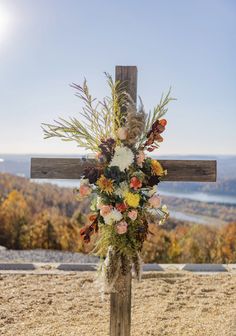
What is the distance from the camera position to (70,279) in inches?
269

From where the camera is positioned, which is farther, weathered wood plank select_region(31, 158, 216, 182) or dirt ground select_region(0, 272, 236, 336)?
dirt ground select_region(0, 272, 236, 336)

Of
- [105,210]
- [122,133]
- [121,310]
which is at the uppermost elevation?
[122,133]

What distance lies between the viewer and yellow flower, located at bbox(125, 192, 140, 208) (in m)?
3.88

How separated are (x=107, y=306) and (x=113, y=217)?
2.07 metres

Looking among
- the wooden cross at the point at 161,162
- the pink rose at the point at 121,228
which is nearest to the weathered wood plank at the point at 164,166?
the wooden cross at the point at 161,162

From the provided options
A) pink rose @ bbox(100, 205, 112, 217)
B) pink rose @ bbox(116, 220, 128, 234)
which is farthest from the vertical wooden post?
pink rose @ bbox(100, 205, 112, 217)

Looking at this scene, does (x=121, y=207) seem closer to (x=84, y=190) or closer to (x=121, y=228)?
(x=121, y=228)

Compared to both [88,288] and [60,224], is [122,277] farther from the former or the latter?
[60,224]

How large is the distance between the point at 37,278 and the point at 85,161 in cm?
299

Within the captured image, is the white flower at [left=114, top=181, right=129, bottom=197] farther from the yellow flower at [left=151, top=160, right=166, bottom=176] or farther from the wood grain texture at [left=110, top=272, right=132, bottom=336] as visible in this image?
the wood grain texture at [left=110, top=272, right=132, bottom=336]

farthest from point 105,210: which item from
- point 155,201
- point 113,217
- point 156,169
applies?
point 156,169

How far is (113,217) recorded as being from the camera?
389 centimetres

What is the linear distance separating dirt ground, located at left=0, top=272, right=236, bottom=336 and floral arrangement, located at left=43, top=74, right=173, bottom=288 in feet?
3.72

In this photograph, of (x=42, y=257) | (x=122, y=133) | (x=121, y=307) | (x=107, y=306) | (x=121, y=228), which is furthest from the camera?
(x=42, y=257)
